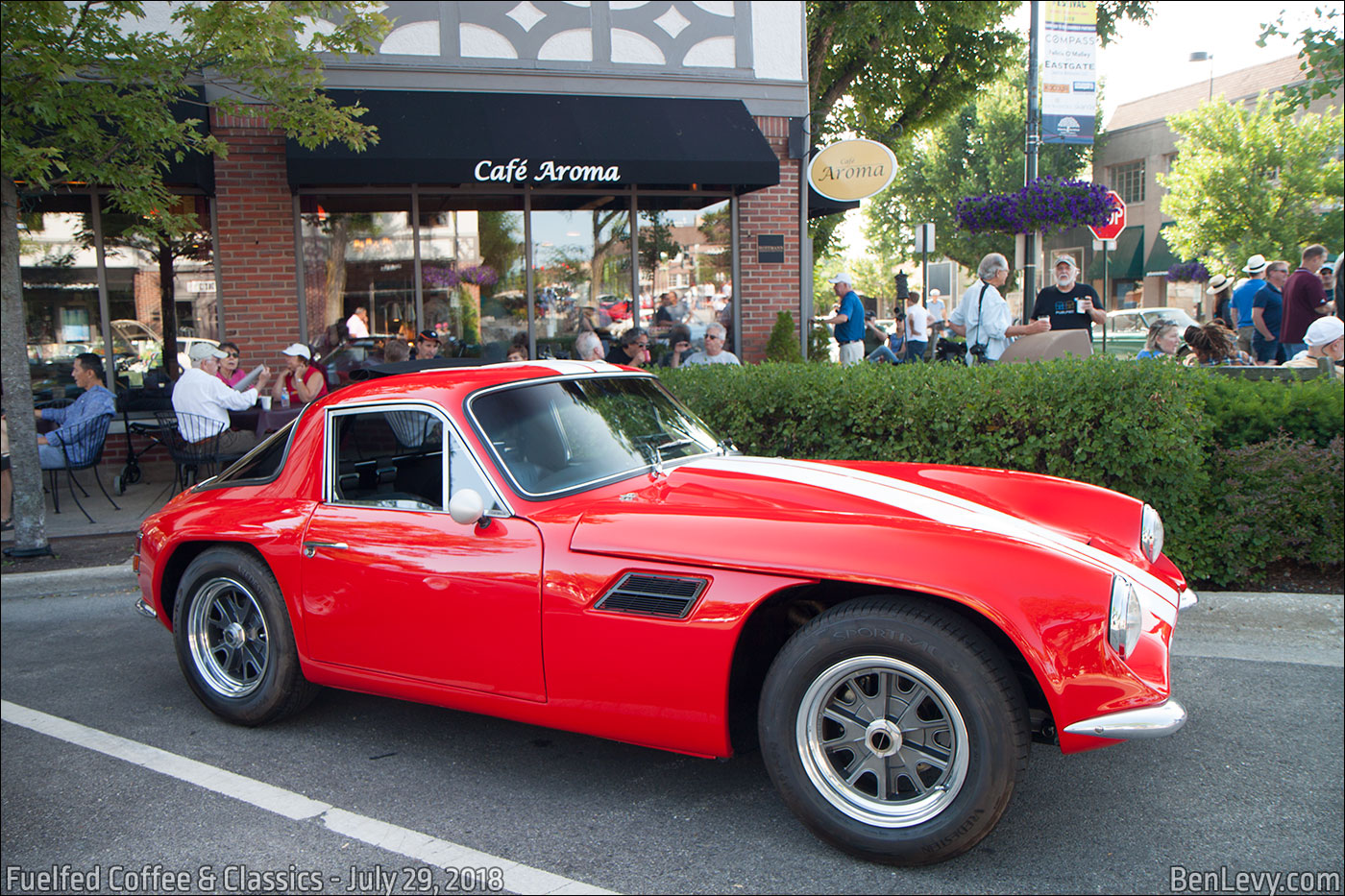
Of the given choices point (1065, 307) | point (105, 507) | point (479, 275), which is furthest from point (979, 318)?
point (105, 507)

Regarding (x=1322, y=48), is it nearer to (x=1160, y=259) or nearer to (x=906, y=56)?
(x=906, y=56)

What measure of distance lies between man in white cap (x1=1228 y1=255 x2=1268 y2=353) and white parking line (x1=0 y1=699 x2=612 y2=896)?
35.3 feet

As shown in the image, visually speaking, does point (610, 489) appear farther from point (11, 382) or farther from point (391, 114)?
point (391, 114)

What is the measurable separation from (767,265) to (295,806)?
954 cm

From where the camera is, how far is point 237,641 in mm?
4273

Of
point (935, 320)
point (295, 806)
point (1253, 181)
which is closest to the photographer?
point (295, 806)

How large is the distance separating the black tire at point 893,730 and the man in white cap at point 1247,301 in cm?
992

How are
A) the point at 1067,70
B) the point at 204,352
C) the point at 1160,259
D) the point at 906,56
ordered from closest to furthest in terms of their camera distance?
the point at 204,352, the point at 1067,70, the point at 906,56, the point at 1160,259

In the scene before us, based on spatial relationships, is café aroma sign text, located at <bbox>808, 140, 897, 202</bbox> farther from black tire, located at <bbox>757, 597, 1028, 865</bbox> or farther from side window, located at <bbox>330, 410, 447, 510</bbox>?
black tire, located at <bbox>757, 597, 1028, 865</bbox>

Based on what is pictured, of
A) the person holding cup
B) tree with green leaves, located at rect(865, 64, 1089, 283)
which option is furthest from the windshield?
tree with green leaves, located at rect(865, 64, 1089, 283)

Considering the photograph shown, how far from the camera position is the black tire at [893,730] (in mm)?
2738

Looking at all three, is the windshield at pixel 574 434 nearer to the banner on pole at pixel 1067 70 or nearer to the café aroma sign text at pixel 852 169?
the café aroma sign text at pixel 852 169

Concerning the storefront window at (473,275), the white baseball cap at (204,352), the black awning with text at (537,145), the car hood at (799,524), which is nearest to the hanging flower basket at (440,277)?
the storefront window at (473,275)

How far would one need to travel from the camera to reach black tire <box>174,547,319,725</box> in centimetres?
407
